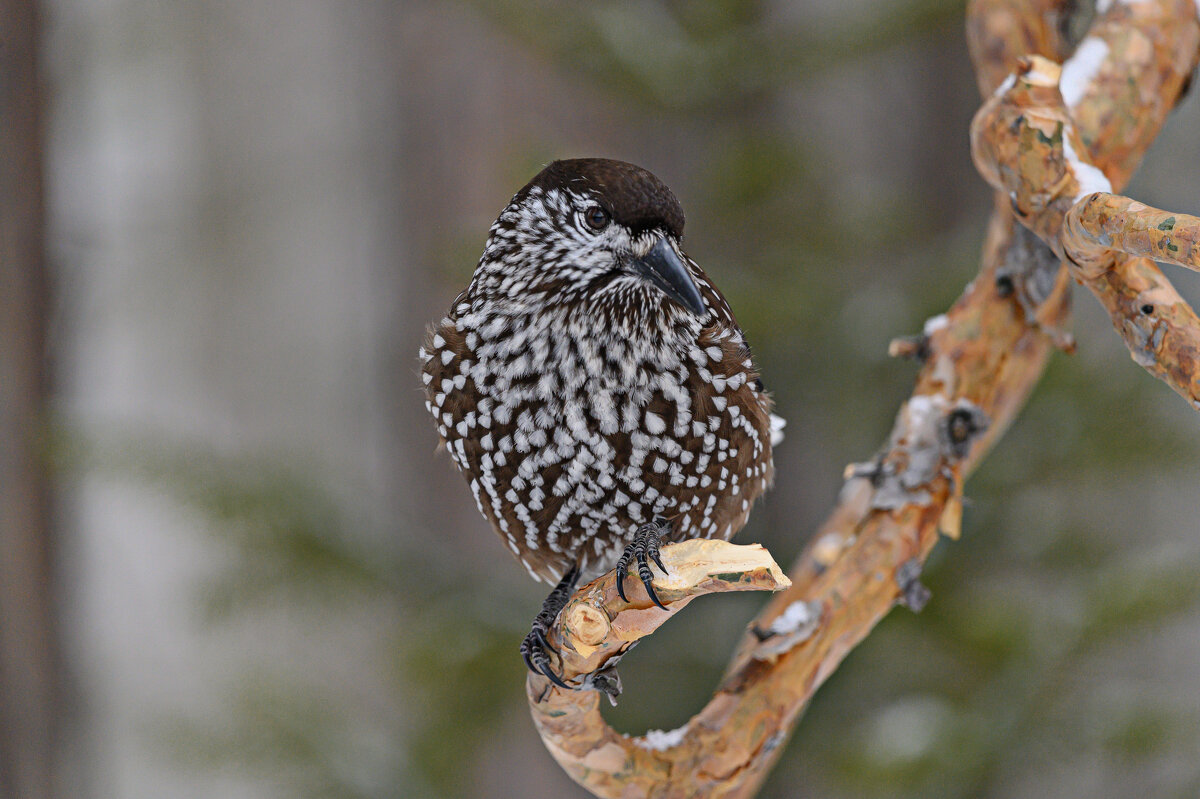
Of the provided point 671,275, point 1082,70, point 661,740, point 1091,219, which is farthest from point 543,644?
point 1082,70

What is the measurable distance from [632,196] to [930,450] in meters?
0.87

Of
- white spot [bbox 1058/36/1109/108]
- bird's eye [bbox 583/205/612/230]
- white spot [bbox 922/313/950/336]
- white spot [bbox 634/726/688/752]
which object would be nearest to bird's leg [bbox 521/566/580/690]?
white spot [bbox 634/726/688/752]

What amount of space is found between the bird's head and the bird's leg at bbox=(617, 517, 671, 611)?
0.29 metres

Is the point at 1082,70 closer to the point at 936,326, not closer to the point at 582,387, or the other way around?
the point at 936,326

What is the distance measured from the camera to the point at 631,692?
2775 millimetres

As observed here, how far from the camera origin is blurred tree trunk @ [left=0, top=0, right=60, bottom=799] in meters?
2.43

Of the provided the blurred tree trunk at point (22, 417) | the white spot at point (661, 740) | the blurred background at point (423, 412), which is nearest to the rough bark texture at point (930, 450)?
the white spot at point (661, 740)

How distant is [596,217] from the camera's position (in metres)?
1.13

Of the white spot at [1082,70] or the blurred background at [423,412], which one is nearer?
the white spot at [1082,70]

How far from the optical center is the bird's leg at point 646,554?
115cm

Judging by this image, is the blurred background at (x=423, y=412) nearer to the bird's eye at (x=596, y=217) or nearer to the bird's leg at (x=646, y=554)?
the bird's leg at (x=646, y=554)

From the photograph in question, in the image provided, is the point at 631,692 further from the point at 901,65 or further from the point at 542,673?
the point at 901,65

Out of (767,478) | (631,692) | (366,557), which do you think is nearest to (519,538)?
(767,478)

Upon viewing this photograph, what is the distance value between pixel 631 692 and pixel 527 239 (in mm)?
1813
